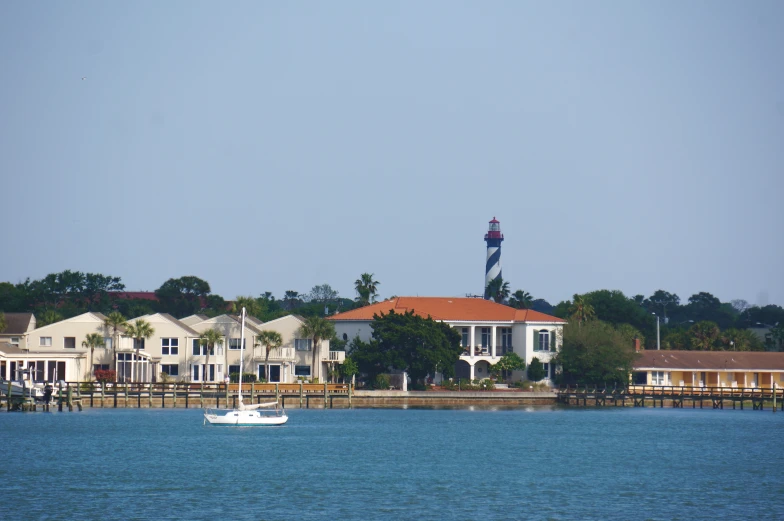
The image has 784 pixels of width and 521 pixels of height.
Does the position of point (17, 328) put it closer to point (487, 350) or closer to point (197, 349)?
point (197, 349)

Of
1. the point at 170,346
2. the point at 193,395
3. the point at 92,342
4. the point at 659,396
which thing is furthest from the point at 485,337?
the point at 92,342

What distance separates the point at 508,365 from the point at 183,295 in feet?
189

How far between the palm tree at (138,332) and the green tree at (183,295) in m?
50.1

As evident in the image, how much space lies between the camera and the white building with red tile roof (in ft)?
329

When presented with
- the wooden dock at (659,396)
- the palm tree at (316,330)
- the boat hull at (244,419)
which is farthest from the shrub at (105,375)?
the wooden dock at (659,396)

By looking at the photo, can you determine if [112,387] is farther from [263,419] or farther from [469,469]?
[469,469]

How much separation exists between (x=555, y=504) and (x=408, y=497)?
5.31 metres

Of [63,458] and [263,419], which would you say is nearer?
[63,458]

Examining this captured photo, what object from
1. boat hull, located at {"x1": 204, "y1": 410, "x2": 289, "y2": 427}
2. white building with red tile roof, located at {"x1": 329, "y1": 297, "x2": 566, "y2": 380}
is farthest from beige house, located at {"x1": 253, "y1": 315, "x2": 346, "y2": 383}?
boat hull, located at {"x1": 204, "y1": 410, "x2": 289, "y2": 427}

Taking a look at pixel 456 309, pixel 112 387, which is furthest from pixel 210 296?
pixel 112 387

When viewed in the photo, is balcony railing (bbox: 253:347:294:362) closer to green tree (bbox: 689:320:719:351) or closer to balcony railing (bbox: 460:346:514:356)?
balcony railing (bbox: 460:346:514:356)

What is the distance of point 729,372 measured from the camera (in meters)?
106

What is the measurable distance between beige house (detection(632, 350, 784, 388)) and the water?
25193mm

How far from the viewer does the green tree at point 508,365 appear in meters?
98.8
